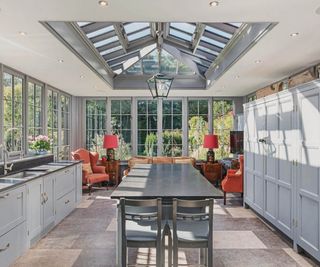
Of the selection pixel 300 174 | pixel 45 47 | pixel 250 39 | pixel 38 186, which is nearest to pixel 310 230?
pixel 300 174

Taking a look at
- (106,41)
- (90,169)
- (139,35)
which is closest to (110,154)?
(90,169)

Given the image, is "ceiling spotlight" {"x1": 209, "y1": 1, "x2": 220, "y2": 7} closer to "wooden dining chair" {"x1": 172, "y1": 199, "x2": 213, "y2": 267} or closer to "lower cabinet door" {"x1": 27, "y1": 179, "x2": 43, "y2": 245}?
"wooden dining chair" {"x1": 172, "y1": 199, "x2": 213, "y2": 267}

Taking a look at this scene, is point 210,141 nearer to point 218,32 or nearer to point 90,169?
point 90,169

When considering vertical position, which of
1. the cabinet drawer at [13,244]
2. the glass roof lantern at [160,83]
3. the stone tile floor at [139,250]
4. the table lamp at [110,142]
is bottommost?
the stone tile floor at [139,250]

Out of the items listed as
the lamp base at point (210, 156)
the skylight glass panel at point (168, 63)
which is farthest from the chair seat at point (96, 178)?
the skylight glass panel at point (168, 63)

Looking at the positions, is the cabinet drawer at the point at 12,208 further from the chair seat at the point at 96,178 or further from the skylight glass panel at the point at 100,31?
the chair seat at the point at 96,178

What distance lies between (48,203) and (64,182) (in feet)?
2.60

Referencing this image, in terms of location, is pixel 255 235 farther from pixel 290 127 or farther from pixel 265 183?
pixel 290 127

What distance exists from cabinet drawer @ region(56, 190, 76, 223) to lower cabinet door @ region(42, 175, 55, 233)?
0.74 feet

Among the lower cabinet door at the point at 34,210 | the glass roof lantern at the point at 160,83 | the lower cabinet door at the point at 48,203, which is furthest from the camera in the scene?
the glass roof lantern at the point at 160,83

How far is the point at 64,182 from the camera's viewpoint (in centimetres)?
534

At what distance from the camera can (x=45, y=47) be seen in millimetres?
4191

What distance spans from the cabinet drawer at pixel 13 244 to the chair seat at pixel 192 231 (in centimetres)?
165

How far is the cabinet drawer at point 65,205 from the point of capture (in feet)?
16.4
